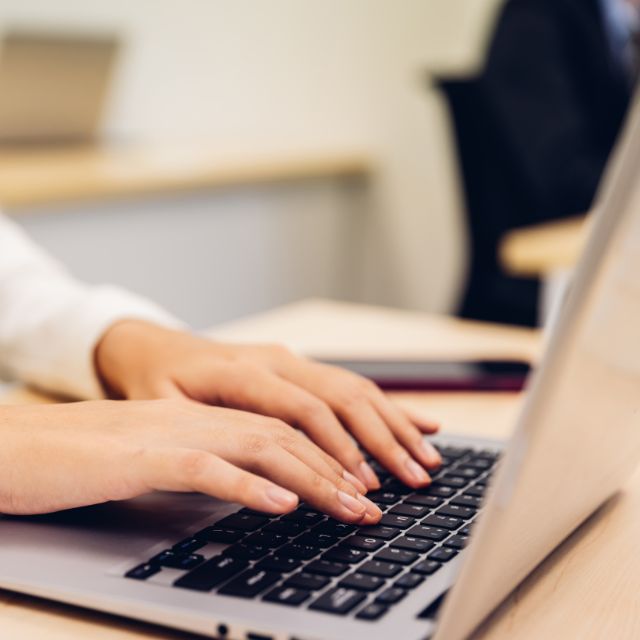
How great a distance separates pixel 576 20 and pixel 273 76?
876mm

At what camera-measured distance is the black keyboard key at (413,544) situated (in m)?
0.50

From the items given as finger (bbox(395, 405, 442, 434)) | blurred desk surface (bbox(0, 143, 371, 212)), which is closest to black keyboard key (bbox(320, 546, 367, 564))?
finger (bbox(395, 405, 442, 434))

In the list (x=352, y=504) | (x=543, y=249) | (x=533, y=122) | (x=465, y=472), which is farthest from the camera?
(x=533, y=122)

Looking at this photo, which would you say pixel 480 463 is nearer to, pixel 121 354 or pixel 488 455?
pixel 488 455

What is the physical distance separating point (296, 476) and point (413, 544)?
69mm

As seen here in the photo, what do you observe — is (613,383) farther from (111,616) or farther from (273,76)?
(273,76)

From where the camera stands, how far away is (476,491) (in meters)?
0.60

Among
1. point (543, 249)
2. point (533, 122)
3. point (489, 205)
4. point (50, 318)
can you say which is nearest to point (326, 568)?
point (50, 318)

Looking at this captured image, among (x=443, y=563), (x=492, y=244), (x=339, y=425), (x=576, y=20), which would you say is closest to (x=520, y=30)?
(x=576, y=20)

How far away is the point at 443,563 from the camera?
1.59 feet

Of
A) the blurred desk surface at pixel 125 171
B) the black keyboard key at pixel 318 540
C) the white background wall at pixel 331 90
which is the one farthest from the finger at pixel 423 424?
the white background wall at pixel 331 90

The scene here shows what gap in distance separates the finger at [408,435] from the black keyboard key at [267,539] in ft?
0.52

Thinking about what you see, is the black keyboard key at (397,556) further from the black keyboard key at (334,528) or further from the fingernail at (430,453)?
the fingernail at (430,453)

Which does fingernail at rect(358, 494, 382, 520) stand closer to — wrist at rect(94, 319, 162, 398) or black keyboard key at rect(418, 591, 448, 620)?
black keyboard key at rect(418, 591, 448, 620)
